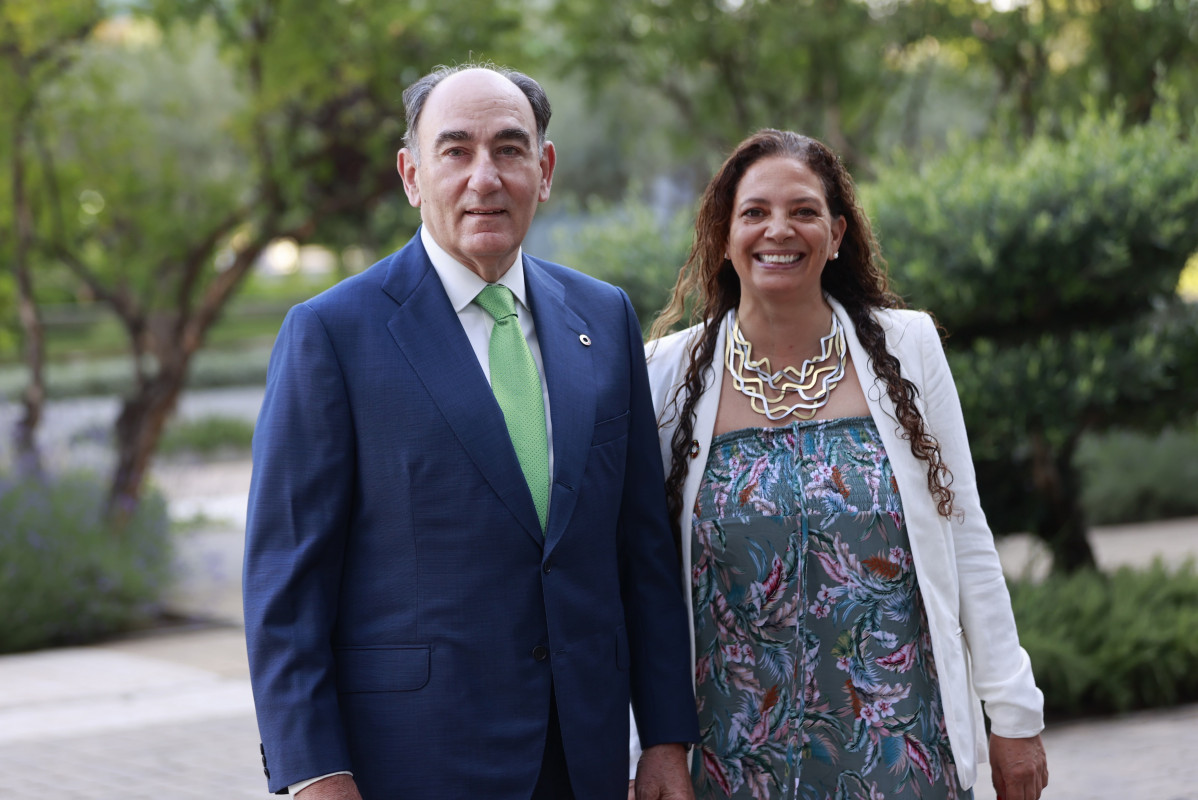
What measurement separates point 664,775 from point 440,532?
2.39 feet

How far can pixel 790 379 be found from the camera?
2.98 meters

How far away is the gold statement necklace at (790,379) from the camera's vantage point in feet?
9.61

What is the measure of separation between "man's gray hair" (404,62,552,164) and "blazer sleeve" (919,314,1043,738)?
1.01 metres

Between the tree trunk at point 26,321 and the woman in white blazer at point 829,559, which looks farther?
the tree trunk at point 26,321

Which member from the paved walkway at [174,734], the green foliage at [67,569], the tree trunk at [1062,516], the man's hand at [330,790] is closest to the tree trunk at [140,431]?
the green foliage at [67,569]

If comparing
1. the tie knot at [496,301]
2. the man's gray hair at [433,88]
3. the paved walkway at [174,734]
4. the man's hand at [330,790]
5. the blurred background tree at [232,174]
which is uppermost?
the blurred background tree at [232,174]

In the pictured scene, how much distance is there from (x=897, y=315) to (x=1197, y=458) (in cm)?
1238

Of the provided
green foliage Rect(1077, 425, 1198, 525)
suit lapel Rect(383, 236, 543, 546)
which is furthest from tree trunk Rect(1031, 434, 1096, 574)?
green foliage Rect(1077, 425, 1198, 525)

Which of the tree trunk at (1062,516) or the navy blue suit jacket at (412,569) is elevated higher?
the navy blue suit jacket at (412,569)

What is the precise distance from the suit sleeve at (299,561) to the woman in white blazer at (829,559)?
33.3 inches

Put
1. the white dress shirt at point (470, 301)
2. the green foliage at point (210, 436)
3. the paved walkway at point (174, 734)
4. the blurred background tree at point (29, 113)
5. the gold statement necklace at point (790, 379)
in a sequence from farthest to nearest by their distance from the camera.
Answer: the green foliage at point (210, 436) < the blurred background tree at point (29, 113) < the paved walkway at point (174, 734) < the gold statement necklace at point (790, 379) < the white dress shirt at point (470, 301)

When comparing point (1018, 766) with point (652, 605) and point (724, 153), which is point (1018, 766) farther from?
point (724, 153)

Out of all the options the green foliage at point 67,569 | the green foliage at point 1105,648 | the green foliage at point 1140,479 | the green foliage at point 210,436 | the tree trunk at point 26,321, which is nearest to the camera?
the green foliage at point 1105,648

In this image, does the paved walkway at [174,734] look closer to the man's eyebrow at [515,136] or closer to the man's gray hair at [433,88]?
the man's gray hair at [433,88]
